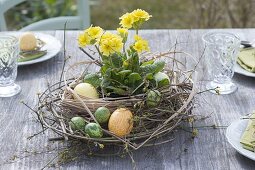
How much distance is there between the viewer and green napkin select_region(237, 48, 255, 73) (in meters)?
1.56

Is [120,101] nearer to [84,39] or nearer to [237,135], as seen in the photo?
[84,39]

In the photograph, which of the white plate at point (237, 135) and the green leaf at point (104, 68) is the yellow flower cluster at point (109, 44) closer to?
the green leaf at point (104, 68)

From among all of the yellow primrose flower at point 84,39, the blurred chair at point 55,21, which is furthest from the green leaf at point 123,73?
the blurred chair at point 55,21

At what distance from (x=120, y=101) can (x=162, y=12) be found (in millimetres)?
3168

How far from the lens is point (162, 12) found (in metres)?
4.30

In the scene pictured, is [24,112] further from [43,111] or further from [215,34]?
[215,34]

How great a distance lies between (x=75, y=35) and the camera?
1854 mm

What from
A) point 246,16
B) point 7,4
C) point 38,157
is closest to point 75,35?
point 7,4

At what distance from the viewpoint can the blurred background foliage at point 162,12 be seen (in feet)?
11.3

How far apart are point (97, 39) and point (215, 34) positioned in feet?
1.41

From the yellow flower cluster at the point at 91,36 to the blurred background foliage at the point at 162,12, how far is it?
70.6 inches

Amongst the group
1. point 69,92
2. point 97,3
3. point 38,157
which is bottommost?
point 97,3

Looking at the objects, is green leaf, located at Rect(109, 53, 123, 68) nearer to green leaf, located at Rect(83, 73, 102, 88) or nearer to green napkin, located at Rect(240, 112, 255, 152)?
green leaf, located at Rect(83, 73, 102, 88)

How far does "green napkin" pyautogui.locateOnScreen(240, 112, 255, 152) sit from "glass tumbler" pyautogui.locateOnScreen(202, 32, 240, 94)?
21 centimetres
